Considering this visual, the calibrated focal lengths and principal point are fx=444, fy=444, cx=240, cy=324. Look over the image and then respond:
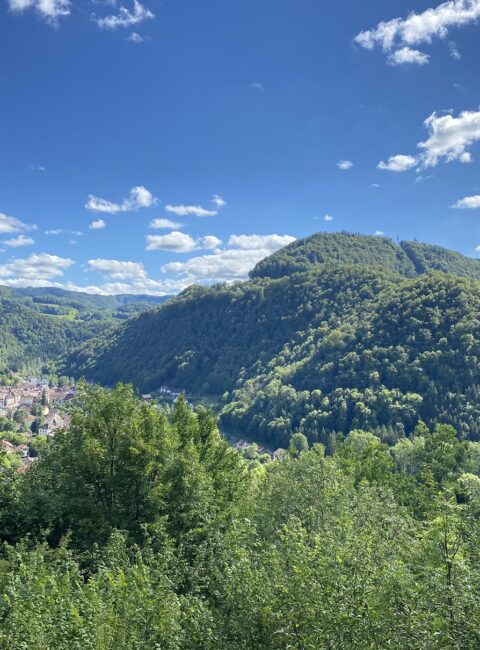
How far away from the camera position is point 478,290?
127062mm

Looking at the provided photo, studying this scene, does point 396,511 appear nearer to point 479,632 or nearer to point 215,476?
point 215,476

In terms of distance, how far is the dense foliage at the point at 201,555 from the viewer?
29.4 ft

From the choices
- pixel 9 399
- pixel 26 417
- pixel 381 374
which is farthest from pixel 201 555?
pixel 9 399

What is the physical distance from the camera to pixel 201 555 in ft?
50.5

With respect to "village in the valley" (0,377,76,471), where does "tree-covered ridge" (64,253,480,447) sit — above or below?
above

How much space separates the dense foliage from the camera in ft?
29.4

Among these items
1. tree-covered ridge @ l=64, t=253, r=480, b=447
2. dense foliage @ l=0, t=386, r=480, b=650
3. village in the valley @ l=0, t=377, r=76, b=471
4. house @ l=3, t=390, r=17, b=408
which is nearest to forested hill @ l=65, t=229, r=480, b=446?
tree-covered ridge @ l=64, t=253, r=480, b=447

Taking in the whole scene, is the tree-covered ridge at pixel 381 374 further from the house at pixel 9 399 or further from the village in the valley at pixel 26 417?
the house at pixel 9 399

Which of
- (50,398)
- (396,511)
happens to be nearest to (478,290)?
(396,511)

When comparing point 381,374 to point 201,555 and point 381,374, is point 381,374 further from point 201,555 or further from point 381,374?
point 201,555

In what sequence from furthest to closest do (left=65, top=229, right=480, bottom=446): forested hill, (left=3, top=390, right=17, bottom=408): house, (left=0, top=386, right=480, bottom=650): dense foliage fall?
(left=3, top=390, right=17, bottom=408): house, (left=65, top=229, right=480, bottom=446): forested hill, (left=0, top=386, right=480, bottom=650): dense foliage

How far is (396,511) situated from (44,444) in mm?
19474

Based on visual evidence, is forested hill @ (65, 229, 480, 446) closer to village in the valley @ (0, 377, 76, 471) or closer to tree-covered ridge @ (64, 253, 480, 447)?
tree-covered ridge @ (64, 253, 480, 447)

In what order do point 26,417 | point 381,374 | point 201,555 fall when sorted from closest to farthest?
1. point 201,555
2. point 381,374
3. point 26,417
